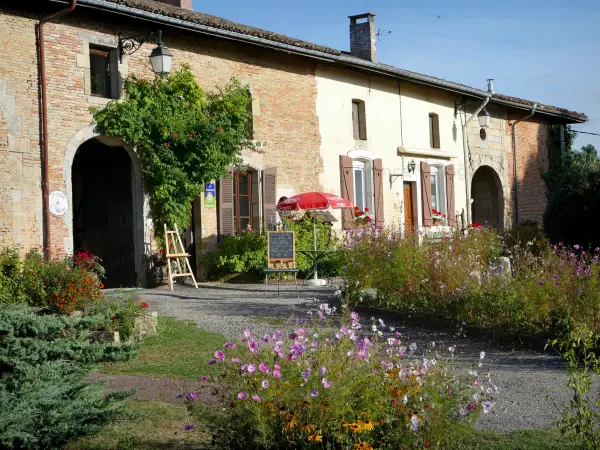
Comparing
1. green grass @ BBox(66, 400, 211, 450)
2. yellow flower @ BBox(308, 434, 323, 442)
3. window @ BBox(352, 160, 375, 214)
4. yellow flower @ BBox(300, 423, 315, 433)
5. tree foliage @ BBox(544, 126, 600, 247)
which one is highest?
window @ BBox(352, 160, 375, 214)

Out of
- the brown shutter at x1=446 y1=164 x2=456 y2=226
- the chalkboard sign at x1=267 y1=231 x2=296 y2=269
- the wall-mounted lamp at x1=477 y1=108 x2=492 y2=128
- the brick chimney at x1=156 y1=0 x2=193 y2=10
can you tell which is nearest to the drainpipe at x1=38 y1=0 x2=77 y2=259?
the chalkboard sign at x1=267 y1=231 x2=296 y2=269

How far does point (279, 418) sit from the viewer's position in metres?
4.32

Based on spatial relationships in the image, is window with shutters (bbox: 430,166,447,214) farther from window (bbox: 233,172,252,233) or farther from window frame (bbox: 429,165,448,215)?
window (bbox: 233,172,252,233)

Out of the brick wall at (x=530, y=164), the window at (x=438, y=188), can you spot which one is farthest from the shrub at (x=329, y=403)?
the brick wall at (x=530, y=164)

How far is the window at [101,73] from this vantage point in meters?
15.1

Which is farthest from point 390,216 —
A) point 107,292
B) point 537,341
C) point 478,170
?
point 537,341

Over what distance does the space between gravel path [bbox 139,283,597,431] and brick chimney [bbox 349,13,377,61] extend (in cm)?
950

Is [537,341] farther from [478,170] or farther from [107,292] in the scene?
[478,170]

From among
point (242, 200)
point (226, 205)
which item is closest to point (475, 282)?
point (226, 205)

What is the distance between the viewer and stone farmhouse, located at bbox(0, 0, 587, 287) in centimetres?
1366

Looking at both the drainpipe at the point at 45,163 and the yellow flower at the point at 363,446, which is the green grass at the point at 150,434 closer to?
the yellow flower at the point at 363,446

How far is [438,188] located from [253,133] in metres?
7.66

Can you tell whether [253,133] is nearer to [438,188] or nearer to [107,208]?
[107,208]

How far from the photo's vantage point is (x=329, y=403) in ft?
14.1
